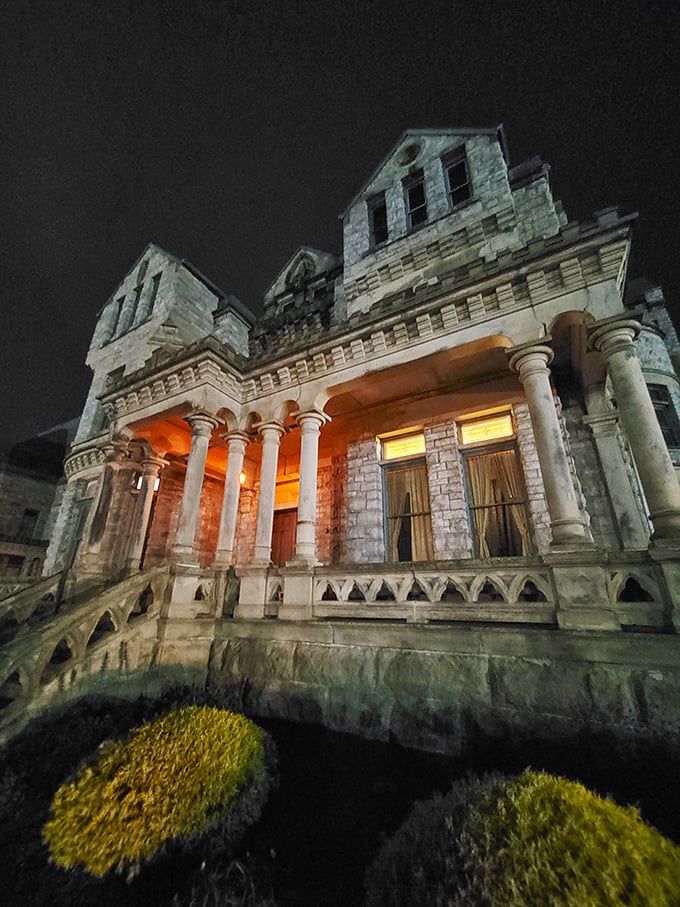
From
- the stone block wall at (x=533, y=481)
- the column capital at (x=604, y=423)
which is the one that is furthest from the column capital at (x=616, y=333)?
the column capital at (x=604, y=423)

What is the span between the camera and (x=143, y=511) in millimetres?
10219

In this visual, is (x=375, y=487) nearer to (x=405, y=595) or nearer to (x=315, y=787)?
(x=405, y=595)

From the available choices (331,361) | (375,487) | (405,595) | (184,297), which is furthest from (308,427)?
(184,297)

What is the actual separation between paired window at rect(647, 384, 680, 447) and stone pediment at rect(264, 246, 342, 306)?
41.3 feet

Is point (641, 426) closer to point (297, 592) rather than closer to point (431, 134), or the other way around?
point (297, 592)

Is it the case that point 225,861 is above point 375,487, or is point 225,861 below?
below

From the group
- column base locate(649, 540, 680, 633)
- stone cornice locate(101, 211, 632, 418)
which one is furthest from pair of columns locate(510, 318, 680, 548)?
stone cornice locate(101, 211, 632, 418)

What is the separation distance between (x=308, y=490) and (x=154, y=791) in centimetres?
485

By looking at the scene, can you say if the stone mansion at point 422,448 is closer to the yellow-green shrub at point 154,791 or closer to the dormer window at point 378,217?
the dormer window at point 378,217

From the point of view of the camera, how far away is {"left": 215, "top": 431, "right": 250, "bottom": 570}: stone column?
777 cm

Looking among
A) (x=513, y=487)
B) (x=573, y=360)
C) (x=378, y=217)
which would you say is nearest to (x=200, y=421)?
(x=513, y=487)

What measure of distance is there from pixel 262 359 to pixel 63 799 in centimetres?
759

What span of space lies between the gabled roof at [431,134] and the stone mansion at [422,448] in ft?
0.28

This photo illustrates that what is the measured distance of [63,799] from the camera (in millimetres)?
2975
